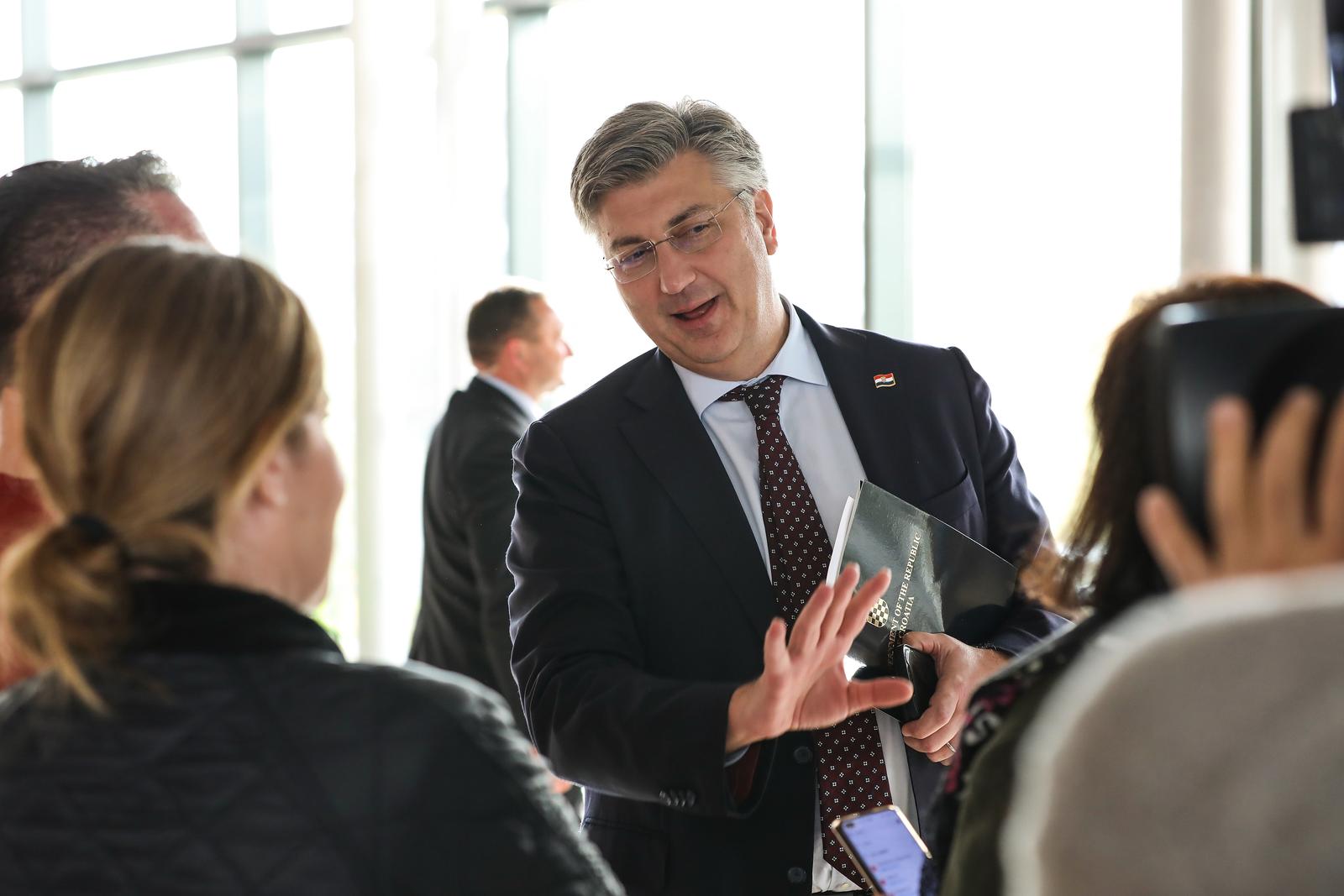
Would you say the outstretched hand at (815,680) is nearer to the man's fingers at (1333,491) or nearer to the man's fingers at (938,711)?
the man's fingers at (938,711)

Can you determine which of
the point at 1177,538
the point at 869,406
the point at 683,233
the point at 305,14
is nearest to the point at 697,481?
the point at 869,406

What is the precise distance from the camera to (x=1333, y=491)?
30.6 inches

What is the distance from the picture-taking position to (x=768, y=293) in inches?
87.7

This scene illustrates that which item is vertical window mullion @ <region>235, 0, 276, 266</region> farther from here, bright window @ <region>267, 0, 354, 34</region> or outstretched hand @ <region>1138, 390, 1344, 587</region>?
outstretched hand @ <region>1138, 390, 1344, 587</region>

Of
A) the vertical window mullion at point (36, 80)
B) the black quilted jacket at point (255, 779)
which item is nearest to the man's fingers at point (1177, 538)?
the black quilted jacket at point (255, 779)

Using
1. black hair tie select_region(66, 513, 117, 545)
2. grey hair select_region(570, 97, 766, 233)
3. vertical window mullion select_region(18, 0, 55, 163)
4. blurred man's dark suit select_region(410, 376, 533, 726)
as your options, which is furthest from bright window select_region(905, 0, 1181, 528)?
vertical window mullion select_region(18, 0, 55, 163)

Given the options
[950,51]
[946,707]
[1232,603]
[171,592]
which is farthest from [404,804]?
[950,51]

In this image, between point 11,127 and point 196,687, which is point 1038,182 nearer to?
point 196,687

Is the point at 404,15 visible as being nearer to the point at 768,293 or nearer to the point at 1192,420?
the point at 768,293

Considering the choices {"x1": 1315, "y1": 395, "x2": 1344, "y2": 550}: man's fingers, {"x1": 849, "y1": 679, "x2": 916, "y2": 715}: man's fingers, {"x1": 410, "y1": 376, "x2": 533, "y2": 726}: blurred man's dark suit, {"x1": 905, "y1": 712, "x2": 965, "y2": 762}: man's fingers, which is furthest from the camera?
{"x1": 410, "y1": 376, "x2": 533, "y2": 726}: blurred man's dark suit

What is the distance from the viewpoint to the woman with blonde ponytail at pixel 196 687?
0.99m

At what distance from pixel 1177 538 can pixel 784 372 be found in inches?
54.6

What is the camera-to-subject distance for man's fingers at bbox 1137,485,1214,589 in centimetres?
82

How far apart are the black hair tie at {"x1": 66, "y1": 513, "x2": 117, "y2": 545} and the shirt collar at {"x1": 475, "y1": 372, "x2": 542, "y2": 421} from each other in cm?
271
